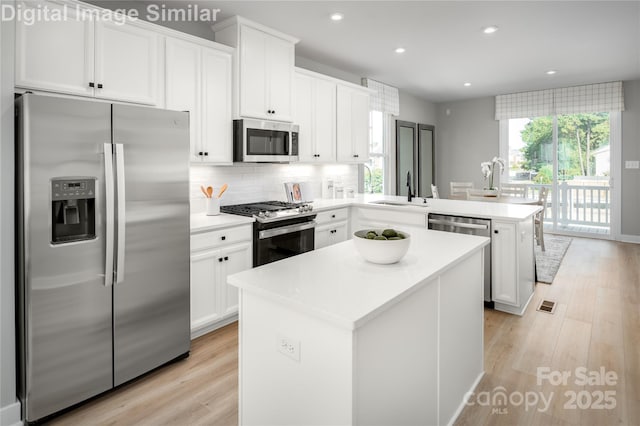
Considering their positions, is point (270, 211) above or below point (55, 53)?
below

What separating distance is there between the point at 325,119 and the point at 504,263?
2476 mm

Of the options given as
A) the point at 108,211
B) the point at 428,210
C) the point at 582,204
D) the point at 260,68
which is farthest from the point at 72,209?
the point at 582,204

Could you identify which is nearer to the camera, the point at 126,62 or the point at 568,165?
the point at 126,62

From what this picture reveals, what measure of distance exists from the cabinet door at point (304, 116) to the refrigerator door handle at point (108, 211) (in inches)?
89.8

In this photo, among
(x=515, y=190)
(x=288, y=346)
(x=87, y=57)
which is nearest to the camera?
(x=288, y=346)

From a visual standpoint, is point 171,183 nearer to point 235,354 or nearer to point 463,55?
point 235,354

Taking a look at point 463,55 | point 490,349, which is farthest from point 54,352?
point 463,55

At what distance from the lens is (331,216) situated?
407 cm

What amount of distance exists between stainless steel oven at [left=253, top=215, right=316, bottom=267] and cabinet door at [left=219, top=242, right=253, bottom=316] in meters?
0.09

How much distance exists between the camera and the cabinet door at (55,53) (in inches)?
85.6

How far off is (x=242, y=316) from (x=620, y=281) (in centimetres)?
459

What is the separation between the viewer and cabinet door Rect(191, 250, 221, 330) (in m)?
2.80

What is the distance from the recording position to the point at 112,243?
83.1 inches

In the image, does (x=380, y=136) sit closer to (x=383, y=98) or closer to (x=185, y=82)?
(x=383, y=98)
